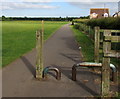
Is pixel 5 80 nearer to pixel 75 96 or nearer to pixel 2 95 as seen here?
pixel 2 95

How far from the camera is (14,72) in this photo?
7.03 meters

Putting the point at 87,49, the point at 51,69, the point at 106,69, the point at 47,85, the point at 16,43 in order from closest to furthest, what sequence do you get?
the point at 106,69, the point at 47,85, the point at 51,69, the point at 87,49, the point at 16,43

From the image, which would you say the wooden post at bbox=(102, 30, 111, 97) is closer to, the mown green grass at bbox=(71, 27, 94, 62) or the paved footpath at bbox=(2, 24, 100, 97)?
the paved footpath at bbox=(2, 24, 100, 97)

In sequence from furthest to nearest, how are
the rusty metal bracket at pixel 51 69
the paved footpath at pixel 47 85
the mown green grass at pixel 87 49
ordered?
the mown green grass at pixel 87 49
the rusty metal bracket at pixel 51 69
the paved footpath at pixel 47 85

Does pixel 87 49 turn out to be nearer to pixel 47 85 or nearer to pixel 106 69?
pixel 47 85

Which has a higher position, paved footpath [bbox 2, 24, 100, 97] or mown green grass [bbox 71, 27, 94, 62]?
mown green grass [bbox 71, 27, 94, 62]

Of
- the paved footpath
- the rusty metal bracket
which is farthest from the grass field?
the rusty metal bracket

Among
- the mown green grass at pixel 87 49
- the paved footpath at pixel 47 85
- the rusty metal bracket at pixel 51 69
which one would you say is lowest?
the paved footpath at pixel 47 85

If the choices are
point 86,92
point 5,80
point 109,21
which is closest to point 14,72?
point 5,80

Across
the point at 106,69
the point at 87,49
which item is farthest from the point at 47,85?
the point at 87,49

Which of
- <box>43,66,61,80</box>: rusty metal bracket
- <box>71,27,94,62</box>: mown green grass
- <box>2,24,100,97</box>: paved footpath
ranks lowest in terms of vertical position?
<box>2,24,100,97</box>: paved footpath

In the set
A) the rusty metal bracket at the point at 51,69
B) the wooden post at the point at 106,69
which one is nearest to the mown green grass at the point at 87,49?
the rusty metal bracket at the point at 51,69

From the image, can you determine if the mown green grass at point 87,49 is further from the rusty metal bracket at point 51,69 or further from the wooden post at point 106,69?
the wooden post at point 106,69

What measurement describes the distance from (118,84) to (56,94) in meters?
1.77
